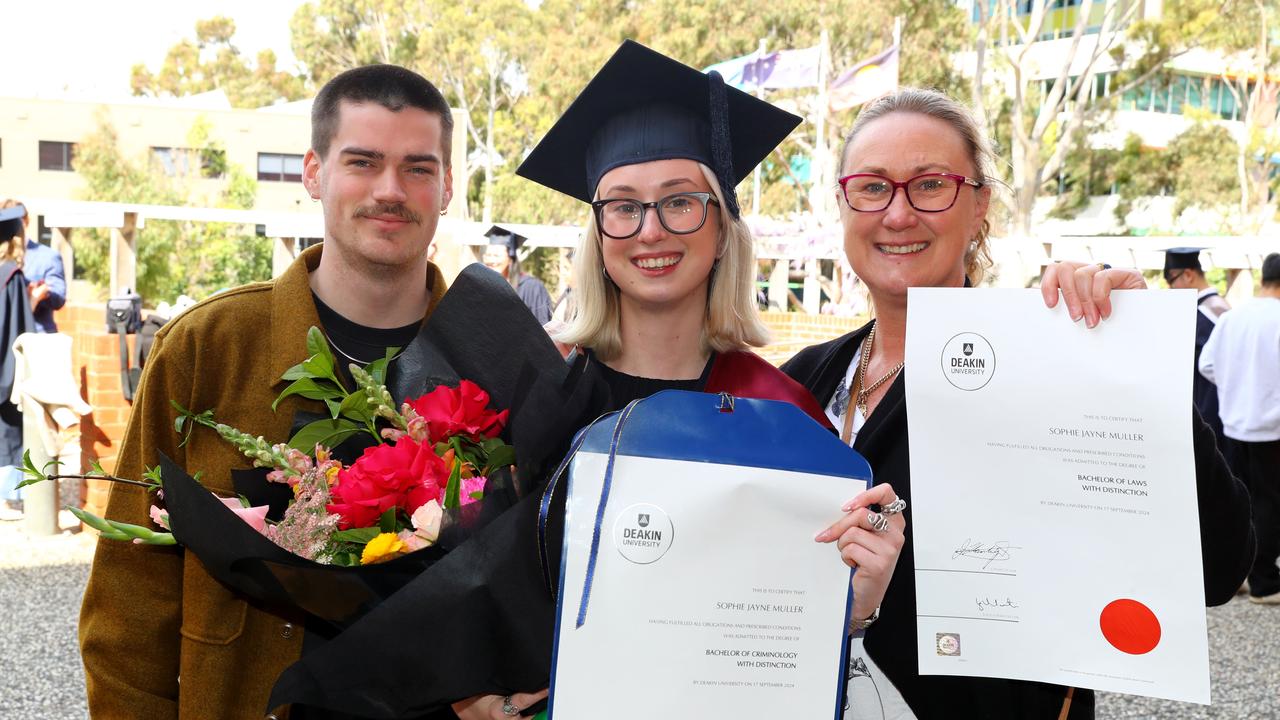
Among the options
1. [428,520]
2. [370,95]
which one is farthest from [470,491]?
[370,95]

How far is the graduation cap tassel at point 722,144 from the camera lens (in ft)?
7.79

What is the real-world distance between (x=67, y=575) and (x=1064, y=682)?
6964mm

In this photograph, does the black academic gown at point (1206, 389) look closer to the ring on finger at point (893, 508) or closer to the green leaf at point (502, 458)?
the ring on finger at point (893, 508)

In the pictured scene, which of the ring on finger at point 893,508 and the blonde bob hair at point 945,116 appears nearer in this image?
the ring on finger at point 893,508

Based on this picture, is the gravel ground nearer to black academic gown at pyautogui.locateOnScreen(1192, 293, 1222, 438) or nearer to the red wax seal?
black academic gown at pyautogui.locateOnScreen(1192, 293, 1222, 438)

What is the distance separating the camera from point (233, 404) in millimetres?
2166

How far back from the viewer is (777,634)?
61.7 inches

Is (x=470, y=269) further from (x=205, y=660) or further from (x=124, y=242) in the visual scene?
(x=124, y=242)

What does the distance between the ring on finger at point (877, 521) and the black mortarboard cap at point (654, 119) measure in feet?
3.11

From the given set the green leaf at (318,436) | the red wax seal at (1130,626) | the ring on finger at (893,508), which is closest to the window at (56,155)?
the green leaf at (318,436)

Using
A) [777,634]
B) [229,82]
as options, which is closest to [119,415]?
[777,634]

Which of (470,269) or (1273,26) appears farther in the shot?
(1273,26)

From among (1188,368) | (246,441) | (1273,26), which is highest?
(1273,26)
